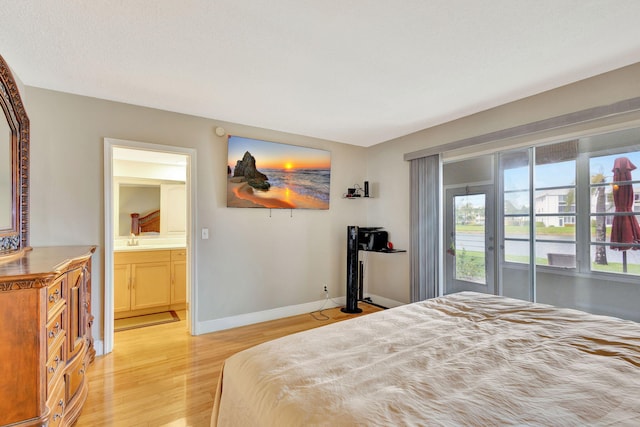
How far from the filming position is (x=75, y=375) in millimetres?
1900

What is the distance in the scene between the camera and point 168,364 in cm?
258

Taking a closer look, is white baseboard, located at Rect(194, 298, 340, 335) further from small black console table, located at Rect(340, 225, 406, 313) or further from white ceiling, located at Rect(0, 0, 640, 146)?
white ceiling, located at Rect(0, 0, 640, 146)

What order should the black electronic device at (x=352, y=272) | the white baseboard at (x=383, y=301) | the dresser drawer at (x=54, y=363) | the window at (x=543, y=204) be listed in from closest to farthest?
1. the dresser drawer at (x=54, y=363)
2. the window at (x=543, y=204)
3. the black electronic device at (x=352, y=272)
4. the white baseboard at (x=383, y=301)

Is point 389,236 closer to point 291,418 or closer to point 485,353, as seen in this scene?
point 485,353

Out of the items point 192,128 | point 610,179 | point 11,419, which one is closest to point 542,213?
point 610,179

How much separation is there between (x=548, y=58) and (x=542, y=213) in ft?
4.73

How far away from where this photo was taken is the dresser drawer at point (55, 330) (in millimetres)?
1467

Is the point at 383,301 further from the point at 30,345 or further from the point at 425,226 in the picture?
the point at 30,345

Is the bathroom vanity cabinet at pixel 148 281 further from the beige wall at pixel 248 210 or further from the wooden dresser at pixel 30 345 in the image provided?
the wooden dresser at pixel 30 345

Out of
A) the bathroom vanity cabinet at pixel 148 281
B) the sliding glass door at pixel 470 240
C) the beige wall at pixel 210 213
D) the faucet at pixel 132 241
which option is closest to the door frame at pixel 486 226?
the sliding glass door at pixel 470 240

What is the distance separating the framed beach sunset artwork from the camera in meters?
3.45

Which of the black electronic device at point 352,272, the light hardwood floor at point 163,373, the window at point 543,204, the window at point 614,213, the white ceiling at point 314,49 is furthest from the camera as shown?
the black electronic device at point 352,272

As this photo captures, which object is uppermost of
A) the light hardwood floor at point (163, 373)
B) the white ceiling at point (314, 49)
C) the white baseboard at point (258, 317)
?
the white ceiling at point (314, 49)

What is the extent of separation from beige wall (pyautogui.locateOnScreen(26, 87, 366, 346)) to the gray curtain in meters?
1.03
